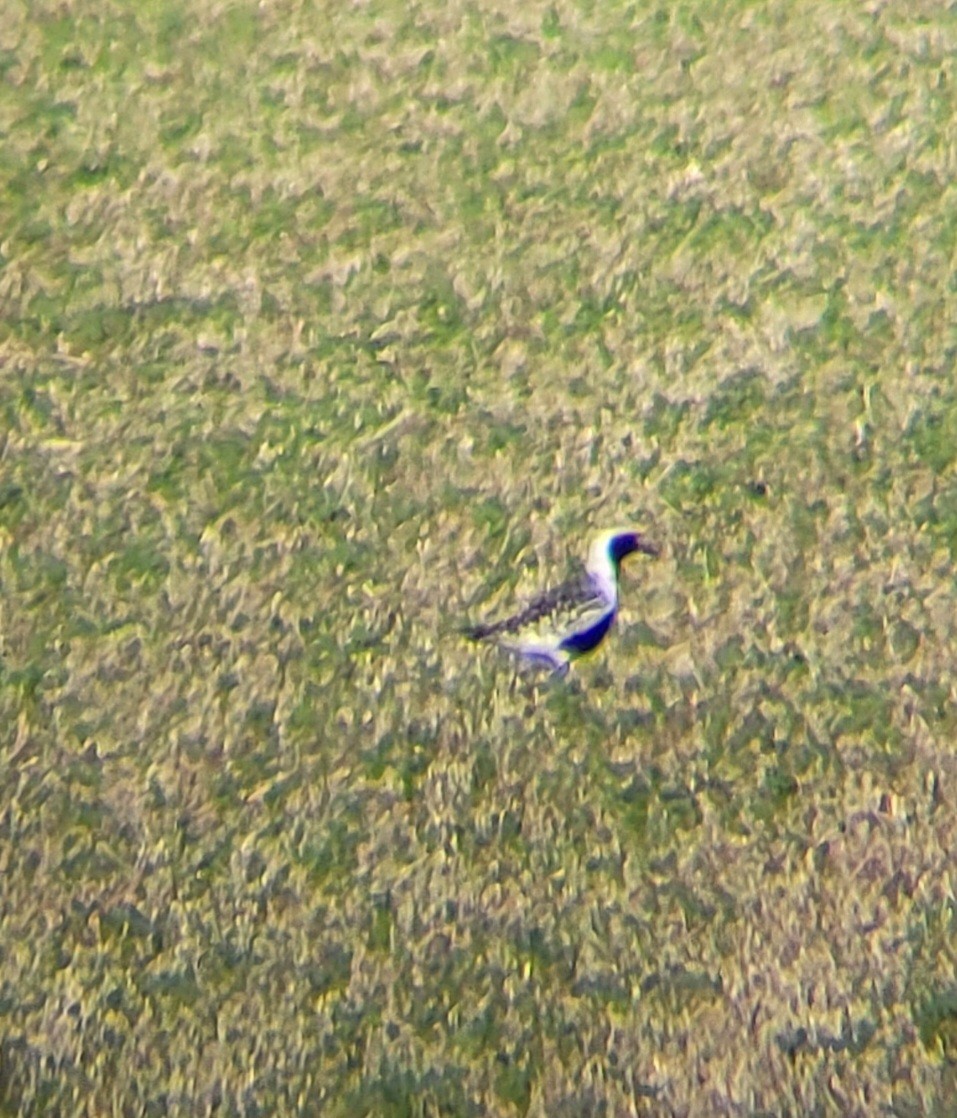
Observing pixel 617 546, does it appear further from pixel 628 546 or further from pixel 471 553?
pixel 471 553

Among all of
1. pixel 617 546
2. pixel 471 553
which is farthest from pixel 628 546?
pixel 471 553

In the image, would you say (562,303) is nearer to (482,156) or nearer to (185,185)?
(482,156)

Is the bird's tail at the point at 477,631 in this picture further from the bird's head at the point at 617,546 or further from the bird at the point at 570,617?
the bird's head at the point at 617,546

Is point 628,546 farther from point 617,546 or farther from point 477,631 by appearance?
point 477,631

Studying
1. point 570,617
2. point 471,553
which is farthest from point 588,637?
point 471,553

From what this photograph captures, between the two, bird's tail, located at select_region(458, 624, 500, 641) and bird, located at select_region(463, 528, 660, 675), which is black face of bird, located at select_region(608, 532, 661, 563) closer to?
bird, located at select_region(463, 528, 660, 675)
